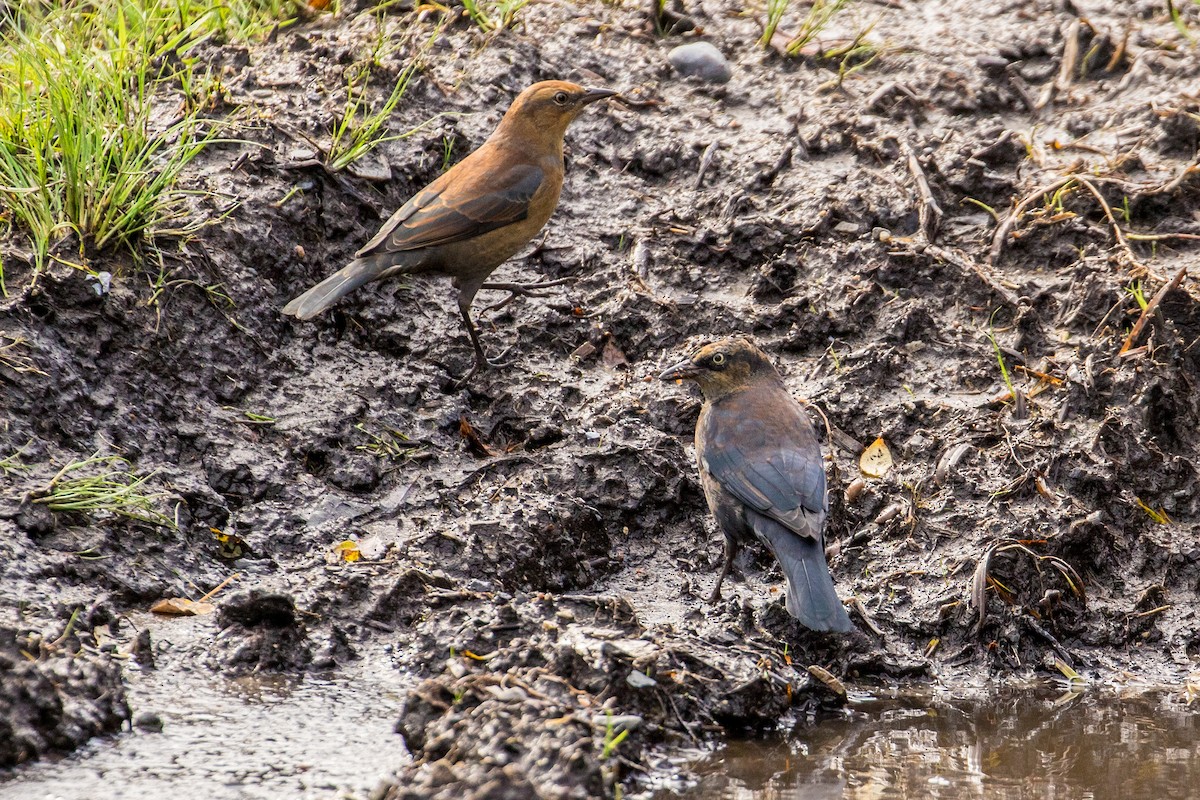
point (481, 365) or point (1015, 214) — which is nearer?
point (481, 365)

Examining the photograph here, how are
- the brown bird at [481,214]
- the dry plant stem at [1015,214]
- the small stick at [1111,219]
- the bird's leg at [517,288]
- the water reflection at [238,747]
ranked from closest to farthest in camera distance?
1. the water reflection at [238,747]
2. the brown bird at [481,214]
3. the small stick at [1111,219]
4. the bird's leg at [517,288]
5. the dry plant stem at [1015,214]

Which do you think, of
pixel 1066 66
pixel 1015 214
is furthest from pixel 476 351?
pixel 1066 66

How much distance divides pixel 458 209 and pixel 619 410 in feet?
4.06

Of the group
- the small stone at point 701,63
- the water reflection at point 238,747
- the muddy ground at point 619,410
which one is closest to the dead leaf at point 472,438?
the muddy ground at point 619,410

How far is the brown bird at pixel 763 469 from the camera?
4.61 m

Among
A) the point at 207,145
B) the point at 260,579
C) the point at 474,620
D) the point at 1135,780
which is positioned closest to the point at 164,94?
the point at 207,145

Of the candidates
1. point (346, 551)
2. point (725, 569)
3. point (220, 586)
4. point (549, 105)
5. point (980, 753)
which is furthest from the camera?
point (549, 105)

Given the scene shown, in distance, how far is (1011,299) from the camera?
6.05m

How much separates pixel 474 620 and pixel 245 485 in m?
1.40

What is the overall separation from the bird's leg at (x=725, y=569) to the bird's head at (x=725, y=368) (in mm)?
654

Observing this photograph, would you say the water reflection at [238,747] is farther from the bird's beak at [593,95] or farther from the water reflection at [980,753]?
the bird's beak at [593,95]

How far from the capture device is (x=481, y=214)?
19.5 ft

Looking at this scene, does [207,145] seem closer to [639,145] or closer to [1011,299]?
Result: [639,145]

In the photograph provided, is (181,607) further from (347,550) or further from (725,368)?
(725,368)
